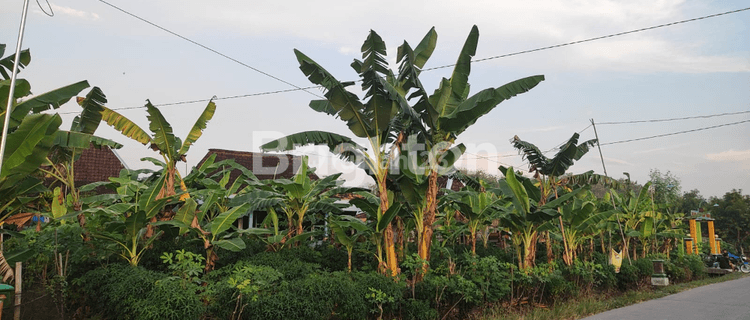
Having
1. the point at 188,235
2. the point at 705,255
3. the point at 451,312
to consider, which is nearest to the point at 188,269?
the point at 188,235

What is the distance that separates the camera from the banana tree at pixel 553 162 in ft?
35.8

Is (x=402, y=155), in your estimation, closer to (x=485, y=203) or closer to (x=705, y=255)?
(x=485, y=203)

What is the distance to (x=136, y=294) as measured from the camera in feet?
19.7

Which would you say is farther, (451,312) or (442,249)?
(442,249)

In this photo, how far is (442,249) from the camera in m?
9.23

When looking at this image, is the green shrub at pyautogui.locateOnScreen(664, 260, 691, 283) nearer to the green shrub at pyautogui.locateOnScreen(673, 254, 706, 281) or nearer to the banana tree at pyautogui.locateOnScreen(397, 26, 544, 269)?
the green shrub at pyautogui.locateOnScreen(673, 254, 706, 281)

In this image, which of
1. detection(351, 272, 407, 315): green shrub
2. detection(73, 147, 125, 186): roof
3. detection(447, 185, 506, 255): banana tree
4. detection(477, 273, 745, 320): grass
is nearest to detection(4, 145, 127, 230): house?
detection(73, 147, 125, 186): roof

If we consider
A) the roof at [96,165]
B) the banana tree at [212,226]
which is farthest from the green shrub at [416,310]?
the roof at [96,165]

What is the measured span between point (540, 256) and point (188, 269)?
9.17 metres

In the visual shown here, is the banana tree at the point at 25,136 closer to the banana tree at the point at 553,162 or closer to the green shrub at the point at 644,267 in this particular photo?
the banana tree at the point at 553,162

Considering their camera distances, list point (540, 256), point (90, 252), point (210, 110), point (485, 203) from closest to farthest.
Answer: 1. point (90, 252)
2. point (210, 110)
3. point (485, 203)
4. point (540, 256)

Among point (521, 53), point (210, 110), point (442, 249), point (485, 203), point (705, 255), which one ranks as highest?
point (521, 53)

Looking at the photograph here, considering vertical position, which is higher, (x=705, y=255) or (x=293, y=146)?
(x=293, y=146)

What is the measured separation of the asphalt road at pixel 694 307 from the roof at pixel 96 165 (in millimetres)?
18338
